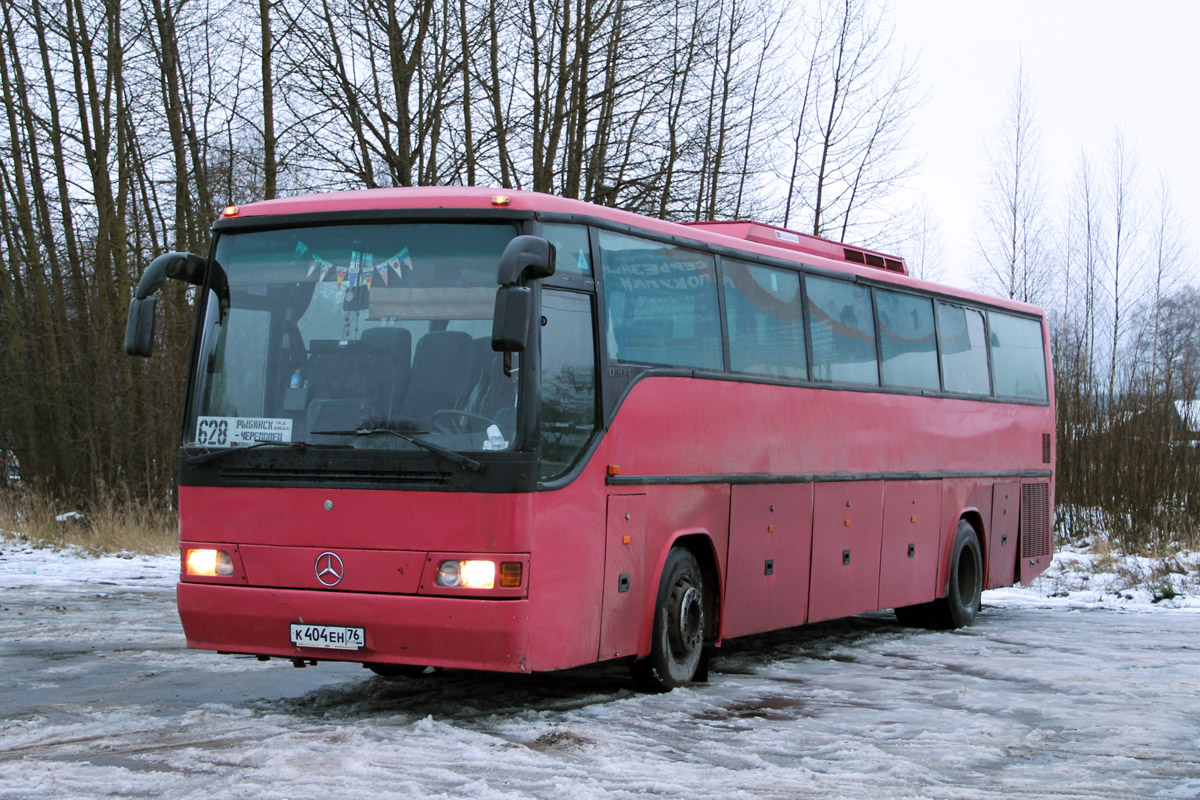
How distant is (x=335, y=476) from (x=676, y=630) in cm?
279

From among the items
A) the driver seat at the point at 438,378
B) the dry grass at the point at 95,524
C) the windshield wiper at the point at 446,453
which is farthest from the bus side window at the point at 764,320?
the dry grass at the point at 95,524

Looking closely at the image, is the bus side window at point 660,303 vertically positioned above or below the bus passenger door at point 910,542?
above

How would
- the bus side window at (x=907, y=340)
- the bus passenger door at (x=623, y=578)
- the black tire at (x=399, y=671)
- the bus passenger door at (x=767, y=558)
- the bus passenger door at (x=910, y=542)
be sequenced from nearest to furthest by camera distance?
1. the bus passenger door at (x=623, y=578)
2. the black tire at (x=399, y=671)
3. the bus passenger door at (x=767, y=558)
4. the bus passenger door at (x=910, y=542)
5. the bus side window at (x=907, y=340)

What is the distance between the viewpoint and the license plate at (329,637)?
8.05 metres

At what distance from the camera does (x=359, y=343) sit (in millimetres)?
8250

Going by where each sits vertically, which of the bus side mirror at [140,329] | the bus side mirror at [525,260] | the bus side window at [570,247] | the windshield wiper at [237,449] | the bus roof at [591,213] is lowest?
the windshield wiper at [237,449]

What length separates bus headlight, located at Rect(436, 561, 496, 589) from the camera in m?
7.93

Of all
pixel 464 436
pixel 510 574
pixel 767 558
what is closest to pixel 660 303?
pixel 464 436

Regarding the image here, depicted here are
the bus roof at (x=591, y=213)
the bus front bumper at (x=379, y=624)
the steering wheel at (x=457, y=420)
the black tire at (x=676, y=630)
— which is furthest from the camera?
the black tire at (x=676, y=630)

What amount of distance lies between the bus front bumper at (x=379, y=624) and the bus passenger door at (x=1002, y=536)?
8.97 metres

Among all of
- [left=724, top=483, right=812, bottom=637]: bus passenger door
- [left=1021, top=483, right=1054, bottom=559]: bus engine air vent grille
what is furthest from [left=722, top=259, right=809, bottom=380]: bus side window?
[left=1021, top=483, right=1054, bottom=559]: bus engine air vent grille

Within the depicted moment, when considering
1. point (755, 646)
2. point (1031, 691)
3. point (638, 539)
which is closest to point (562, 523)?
point (638, 539)

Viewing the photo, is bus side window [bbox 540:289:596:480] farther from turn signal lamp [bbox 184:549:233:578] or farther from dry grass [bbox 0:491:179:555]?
dry grass [bbox 0:491:179:555]

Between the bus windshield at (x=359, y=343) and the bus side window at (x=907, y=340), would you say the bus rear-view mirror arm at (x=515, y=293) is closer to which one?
the bus windshield at (x=359, y=343)
